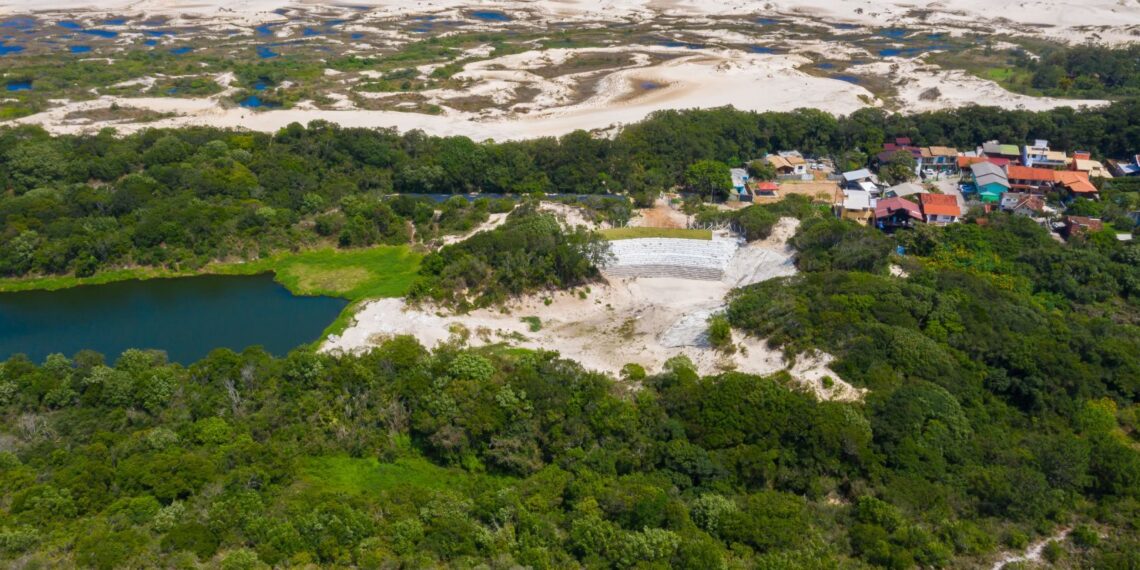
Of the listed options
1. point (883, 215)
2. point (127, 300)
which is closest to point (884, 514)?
point (883, 215)

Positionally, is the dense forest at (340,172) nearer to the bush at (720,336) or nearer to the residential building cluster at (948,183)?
the residential building cluster at (948,183)

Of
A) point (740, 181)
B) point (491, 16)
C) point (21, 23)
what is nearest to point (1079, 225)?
point (740, 181)

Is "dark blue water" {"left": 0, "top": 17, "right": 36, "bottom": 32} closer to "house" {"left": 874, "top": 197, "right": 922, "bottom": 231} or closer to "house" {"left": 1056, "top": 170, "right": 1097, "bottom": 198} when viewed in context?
"house" {"left": 874, "top": 197, "right": 922, "bottom": 231}

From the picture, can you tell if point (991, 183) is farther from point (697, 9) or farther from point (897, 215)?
point (697, 9)

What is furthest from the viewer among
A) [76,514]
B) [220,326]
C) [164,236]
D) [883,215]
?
[883,215]

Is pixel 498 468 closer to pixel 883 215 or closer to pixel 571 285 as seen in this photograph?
pixel 571 285

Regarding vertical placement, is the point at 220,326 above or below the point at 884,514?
below
